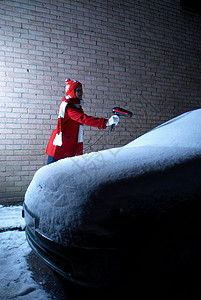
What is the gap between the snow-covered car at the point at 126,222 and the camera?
2.77 feet

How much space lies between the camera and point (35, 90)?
359 centimetres

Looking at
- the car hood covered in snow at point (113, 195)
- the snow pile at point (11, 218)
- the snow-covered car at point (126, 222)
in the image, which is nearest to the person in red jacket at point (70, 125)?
the snow pile at point (11, 218)

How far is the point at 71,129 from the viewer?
112 inches

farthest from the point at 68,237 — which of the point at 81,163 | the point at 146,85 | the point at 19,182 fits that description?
the point at 146,85

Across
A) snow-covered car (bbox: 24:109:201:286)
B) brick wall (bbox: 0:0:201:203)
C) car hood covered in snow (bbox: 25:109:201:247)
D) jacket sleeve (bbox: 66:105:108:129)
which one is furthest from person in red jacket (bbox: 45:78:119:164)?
snow-covered car (bbox: 24:109:201:286)

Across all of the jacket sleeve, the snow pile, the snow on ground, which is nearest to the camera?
A: the snow on ground

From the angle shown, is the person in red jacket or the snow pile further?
the person in red jacket

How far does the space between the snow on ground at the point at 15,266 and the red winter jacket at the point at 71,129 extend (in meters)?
0.99

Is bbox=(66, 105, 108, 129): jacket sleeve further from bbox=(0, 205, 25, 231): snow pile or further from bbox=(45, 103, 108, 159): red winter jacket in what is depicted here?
bbox=(0, 205, 25, 231): snow pile

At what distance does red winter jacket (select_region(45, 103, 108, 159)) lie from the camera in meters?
2.71

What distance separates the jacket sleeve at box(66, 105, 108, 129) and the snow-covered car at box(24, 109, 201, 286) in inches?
68.7

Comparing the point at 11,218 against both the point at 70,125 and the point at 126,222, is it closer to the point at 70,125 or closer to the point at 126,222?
the point at 70,125

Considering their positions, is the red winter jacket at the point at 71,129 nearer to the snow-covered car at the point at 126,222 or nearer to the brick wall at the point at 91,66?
the brick wall at the point at 91,66

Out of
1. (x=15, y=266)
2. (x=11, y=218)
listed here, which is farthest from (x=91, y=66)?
(x=15, y=266)
